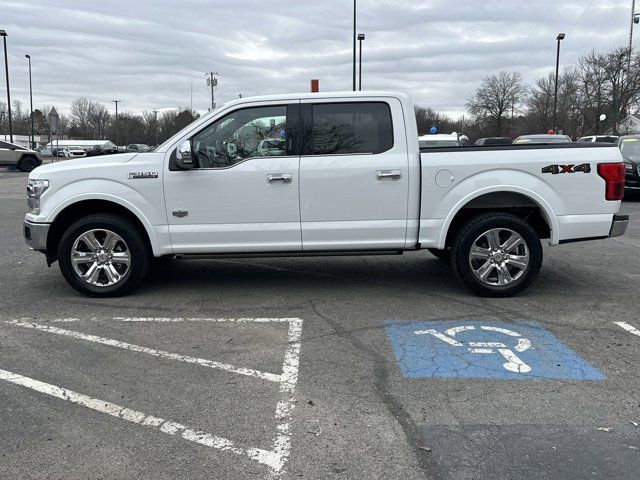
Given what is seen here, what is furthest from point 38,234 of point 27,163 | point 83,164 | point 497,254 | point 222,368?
point 27,163

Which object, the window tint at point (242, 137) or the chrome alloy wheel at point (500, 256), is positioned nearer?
the window tint at point (242, 137)

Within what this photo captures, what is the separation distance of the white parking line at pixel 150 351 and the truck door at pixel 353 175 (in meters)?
1.94

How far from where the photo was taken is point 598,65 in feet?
160

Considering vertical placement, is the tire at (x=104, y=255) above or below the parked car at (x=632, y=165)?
below

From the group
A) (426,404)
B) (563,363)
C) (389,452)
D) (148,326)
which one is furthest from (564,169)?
(148,326)

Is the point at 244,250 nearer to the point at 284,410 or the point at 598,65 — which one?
the point at 284,410

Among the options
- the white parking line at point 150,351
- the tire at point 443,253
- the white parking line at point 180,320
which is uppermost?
the tire at point 443,253

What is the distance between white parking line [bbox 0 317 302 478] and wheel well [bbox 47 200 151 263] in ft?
3.53

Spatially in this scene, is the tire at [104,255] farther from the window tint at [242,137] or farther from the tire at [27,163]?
the tire at [27,163]

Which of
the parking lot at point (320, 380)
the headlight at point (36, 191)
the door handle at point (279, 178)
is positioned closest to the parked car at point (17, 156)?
the parking lot at point (320, 380)

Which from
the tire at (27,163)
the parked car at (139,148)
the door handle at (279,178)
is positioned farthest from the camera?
the tire at (27,163)

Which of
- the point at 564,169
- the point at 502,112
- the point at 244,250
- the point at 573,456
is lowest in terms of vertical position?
the point at 573,456

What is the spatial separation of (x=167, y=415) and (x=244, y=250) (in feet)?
8.52

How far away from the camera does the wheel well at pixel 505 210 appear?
589 cm
